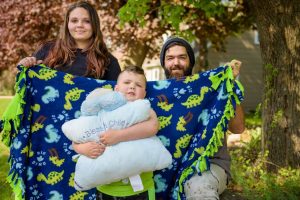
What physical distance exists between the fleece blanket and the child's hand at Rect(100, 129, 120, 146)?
0.60m

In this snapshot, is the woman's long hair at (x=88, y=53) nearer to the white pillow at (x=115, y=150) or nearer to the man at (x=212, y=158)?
the man at (x=212, y=158)

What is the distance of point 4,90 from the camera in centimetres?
2123

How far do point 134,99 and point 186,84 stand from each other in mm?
537

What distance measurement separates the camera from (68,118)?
11.3 feet

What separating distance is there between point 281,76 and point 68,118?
3117 mm

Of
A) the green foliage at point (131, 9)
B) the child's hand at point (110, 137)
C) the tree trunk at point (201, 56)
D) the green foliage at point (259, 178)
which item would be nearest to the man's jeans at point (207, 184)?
the child's hand at point (110, 137)

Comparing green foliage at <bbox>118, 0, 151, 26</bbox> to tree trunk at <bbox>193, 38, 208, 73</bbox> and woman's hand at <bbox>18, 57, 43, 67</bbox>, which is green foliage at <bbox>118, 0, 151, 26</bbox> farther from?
tree trunk at <bbox>193, 38, 208, 73</bbox>

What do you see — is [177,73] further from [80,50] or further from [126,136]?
[126,136]

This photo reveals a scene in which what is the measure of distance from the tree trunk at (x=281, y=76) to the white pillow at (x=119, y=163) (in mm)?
3109

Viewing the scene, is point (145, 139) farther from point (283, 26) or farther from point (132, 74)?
point (283, 26)

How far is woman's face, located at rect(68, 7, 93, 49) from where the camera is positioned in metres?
3.51

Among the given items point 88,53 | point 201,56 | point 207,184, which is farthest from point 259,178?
point 201,56

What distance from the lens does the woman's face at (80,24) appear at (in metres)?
3.51

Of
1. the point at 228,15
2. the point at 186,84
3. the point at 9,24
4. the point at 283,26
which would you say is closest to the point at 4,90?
the point at 9,24
